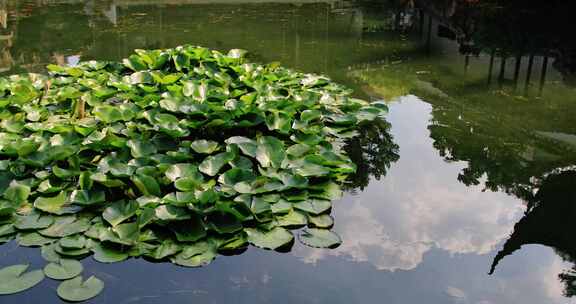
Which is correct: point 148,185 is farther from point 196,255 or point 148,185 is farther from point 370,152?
point 370,152

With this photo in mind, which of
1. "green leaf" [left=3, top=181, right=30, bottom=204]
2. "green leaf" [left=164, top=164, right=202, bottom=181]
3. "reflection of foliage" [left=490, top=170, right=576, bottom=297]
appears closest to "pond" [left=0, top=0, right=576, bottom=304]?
"reflection of foliage" [left=490, top=170, right=576, bottom=297]

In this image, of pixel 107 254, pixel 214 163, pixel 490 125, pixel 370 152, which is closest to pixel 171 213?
pixel 107 254

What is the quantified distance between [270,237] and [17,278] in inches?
38.6

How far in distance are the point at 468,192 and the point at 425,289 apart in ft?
3.25

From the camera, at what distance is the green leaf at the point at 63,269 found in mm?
1999

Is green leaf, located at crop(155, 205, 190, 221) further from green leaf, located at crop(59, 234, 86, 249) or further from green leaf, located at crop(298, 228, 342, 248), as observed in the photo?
green leaf, located at crop(298, 228, 342, 248)

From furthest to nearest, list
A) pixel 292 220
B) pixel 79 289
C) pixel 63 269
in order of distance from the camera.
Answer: pixel 292 220
pixel 63 269
pixel 79 289

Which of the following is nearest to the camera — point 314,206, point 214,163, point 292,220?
point 292,220

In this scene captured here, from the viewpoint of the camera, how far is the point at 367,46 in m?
6.43

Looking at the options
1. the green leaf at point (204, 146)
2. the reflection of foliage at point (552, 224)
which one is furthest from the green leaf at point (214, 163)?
the reflection of foliage at point (552, 224)

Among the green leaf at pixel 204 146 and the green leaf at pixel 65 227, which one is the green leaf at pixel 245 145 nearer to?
the green leaf at pixel 204 146

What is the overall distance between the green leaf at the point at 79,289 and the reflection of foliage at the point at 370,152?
4.54 ft

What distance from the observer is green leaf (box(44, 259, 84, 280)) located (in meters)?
2.00

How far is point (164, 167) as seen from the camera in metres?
2.56
